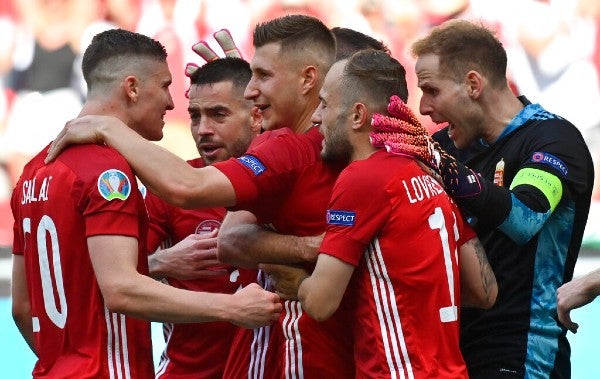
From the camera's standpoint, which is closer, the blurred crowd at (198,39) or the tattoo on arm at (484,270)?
the tattoo on arm at (484,270)

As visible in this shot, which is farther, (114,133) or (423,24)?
(423,24)

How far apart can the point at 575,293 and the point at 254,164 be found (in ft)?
4.31

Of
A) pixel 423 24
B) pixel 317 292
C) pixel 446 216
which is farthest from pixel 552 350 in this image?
pixel 423 24

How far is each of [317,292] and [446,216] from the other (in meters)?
0.55

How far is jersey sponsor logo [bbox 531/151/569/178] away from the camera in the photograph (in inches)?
183

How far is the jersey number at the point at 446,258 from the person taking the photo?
407 centimetres

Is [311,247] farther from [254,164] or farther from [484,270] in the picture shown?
[484,270]

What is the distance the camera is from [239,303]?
412 cm

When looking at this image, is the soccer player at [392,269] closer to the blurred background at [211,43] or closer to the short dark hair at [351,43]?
the short dark hair at [351,43]

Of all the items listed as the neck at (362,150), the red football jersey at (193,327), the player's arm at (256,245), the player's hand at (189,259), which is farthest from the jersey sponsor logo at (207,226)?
the neck at (362,150)

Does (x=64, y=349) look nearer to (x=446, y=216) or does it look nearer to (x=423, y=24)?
→ (x=446, y=216)

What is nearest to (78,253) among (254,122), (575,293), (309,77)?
(309,77)

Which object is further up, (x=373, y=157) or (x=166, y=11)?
(x=166, y=11)

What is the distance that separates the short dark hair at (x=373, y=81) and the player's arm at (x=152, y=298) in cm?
79
